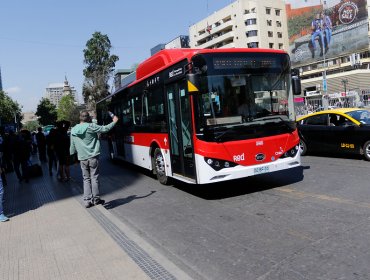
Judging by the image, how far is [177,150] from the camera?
9.02 m

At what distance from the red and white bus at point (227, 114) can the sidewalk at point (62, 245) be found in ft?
7.15

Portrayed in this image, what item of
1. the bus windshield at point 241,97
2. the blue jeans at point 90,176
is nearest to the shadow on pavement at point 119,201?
the blue jeans at point 90,176

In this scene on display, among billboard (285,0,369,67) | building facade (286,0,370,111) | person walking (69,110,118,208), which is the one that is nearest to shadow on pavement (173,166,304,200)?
person walking (69,110,118,208)

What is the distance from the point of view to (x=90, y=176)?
8.32m

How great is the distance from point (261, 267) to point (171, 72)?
5474mm

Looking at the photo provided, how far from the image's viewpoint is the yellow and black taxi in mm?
11352

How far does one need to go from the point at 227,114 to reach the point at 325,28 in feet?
243

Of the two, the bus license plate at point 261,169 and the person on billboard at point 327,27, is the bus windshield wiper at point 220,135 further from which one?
the person on billboard at point 327,27

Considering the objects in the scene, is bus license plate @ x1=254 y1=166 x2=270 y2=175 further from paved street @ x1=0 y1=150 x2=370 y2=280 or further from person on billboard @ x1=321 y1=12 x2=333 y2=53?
person on billboard @ x1=321 y1=12 x2=333 y2=53

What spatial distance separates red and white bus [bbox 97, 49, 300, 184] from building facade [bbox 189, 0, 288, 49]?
255ft

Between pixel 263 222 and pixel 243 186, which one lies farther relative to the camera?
pixel 243 186

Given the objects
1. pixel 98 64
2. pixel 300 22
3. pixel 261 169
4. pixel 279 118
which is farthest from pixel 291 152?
pixel 300 22

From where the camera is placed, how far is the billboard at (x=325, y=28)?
67750 millimetres

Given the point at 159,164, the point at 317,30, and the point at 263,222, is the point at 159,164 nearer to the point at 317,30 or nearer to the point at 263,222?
the point at 263,222
